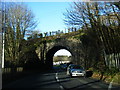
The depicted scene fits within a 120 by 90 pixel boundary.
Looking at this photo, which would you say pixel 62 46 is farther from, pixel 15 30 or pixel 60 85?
pixel 60 85

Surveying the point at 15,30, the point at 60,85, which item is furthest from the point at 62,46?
the point at 60,85

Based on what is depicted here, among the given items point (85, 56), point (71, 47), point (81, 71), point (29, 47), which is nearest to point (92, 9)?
point (81, 71)

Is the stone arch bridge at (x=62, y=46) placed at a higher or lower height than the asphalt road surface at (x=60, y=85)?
higher

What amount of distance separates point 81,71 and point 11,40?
15.0 metres

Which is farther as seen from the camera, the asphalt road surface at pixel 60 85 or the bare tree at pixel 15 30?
the bare tree at pixel 15 30

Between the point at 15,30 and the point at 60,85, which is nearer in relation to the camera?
the point at 60,85

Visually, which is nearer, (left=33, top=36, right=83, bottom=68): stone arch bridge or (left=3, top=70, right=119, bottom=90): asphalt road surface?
(left=3, top=70, right=119, bottom=90): asphalt road surface

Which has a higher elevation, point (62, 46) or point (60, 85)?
point (62, 46)

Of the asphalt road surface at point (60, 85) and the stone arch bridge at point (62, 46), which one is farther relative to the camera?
the stone arch bridge at point (62, 46)

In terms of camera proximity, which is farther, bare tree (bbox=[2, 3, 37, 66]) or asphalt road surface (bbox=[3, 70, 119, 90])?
bare tree (bbox=[2, 3, 37, 66])

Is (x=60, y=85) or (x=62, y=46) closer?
(x=60, y=85)

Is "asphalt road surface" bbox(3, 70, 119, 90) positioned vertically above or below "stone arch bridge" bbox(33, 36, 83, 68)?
below

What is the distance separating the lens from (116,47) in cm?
2733

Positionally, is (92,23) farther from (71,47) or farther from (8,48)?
(71,47)
